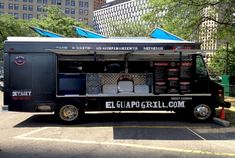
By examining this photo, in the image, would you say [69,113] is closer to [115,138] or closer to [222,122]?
[115,138]

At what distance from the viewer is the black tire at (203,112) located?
1295 centimetres

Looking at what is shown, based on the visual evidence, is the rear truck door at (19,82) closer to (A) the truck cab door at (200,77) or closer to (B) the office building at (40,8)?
(A) the truck cab door at (200,77)

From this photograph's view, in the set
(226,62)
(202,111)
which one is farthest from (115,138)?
(226,62)

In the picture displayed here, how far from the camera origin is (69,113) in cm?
1254

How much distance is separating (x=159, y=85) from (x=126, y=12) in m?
108

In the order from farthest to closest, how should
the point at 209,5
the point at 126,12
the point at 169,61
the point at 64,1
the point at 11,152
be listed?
the point at 64,1 < the point at 126,12 < the point at 209,5 < the point at 169,61 < the point at 11,152

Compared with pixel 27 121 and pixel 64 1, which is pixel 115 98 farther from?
pixel 64 1

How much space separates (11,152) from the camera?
8.36 metres

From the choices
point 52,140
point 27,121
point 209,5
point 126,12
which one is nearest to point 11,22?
point 209,5

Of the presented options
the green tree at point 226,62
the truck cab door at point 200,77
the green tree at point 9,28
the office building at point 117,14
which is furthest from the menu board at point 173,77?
the office building at point 117,14

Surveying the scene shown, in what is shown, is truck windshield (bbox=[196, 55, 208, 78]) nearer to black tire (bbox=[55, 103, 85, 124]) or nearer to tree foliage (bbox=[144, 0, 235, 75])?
black tire (bbox=[55, 103, 85, 124])

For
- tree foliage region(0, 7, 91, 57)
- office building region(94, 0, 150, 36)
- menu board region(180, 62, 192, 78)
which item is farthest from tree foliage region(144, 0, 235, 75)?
office building region(94, 0, 150, 36)

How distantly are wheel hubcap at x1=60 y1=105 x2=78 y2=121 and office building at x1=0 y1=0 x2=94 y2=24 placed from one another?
13556cm

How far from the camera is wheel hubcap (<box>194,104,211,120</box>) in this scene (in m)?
12.9
